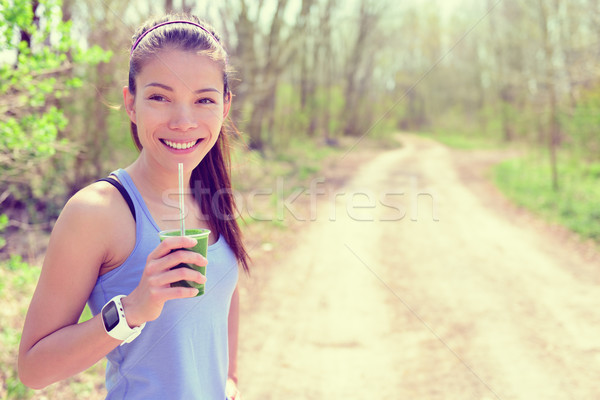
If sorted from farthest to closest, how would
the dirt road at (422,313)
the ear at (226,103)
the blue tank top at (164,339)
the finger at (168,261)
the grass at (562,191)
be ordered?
1. the grass at (562,191)
2. the dirt road at (422,313)
3. the ear at (226,103)
4. the blue tank top at (164,339)
5. the finger at (168,261)

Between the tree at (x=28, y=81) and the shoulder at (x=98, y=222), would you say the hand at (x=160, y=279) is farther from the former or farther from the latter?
the tree at (x=28, y=81)

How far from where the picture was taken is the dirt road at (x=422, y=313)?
346 cm

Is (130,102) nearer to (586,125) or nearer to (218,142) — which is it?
(218,142)

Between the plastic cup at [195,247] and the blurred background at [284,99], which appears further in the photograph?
the blurred background at [284,99]

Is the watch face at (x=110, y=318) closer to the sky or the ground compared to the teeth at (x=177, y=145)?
closer to the ground

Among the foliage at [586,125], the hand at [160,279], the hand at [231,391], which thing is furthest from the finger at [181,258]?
the foliage at [586,125]

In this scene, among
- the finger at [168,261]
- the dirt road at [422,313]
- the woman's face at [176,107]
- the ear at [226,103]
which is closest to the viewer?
the finger at [168,261]

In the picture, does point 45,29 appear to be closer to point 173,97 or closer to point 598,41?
point 173,97

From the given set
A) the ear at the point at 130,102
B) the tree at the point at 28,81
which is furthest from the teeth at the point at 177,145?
the tree at the point at 28,81

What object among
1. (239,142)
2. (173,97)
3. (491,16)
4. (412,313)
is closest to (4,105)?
(239,142)

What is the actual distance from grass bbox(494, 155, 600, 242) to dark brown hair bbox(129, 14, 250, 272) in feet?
24.4

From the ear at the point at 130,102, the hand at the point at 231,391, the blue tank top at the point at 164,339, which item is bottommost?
the hand at the point at 231,391

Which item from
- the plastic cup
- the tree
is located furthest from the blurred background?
the plastic cup

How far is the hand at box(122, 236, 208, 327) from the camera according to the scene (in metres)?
1.07
